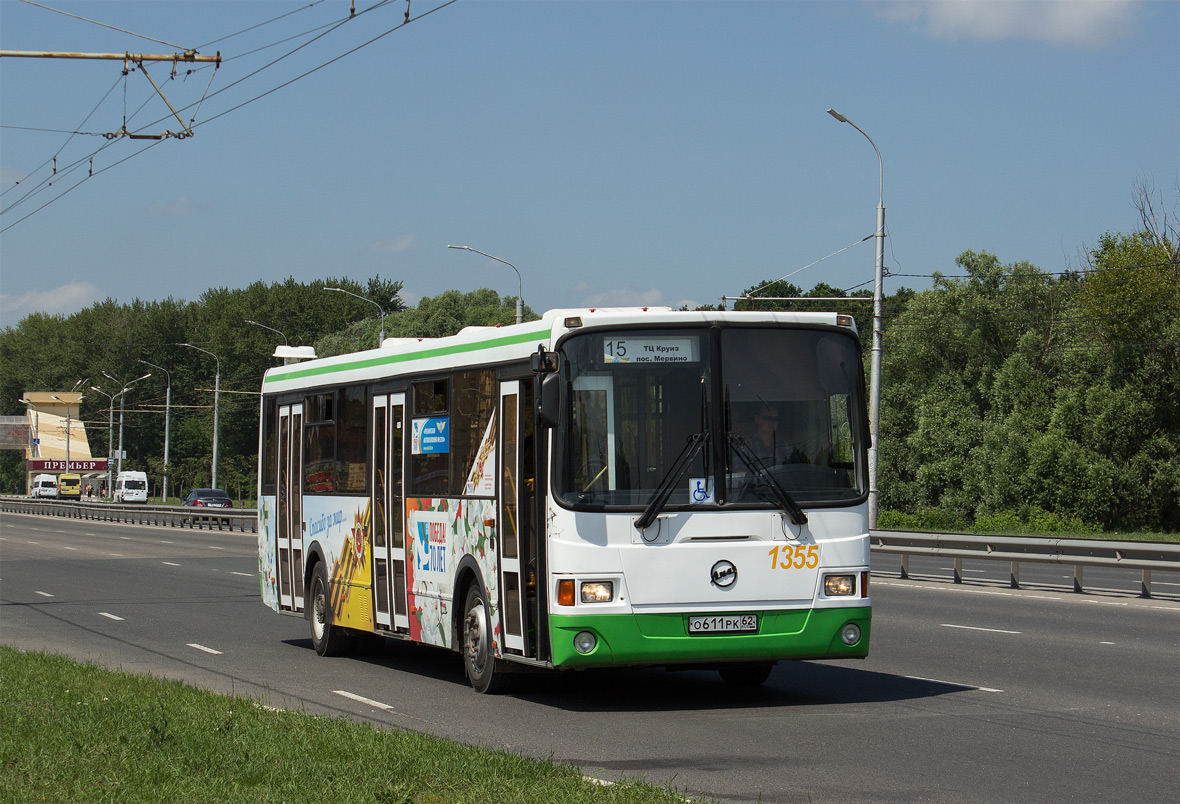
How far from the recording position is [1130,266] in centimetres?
5366

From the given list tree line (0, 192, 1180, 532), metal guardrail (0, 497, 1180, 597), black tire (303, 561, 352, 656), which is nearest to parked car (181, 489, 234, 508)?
tree line (0, 192, 1180, 532)

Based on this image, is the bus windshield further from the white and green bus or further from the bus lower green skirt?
the bus lower green skirt

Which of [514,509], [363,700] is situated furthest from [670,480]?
[363,700]

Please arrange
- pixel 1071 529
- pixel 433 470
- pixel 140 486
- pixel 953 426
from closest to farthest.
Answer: pixel 433 470 < pixel 1071 529 < pixel 953 426 < pixel 140 486

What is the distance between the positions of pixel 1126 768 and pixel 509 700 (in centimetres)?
474

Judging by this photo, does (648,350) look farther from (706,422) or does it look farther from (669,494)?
(669,494)

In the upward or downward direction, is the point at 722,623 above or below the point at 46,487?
below

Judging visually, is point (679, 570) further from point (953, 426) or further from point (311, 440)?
point (953, 426)

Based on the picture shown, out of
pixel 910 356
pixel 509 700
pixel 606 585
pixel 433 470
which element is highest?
pixel 910 356

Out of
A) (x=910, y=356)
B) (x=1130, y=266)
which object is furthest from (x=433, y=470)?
(x=910, y=356)

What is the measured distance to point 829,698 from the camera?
11.2 metres

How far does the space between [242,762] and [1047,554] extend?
755 inches

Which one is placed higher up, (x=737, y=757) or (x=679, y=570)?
(x=679, y=570)

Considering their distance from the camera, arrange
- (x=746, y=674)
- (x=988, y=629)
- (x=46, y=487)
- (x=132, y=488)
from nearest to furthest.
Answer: (x=746, y=674) < (x=988, y=629) < (x=132, y=488) < (x=46, y=487)
